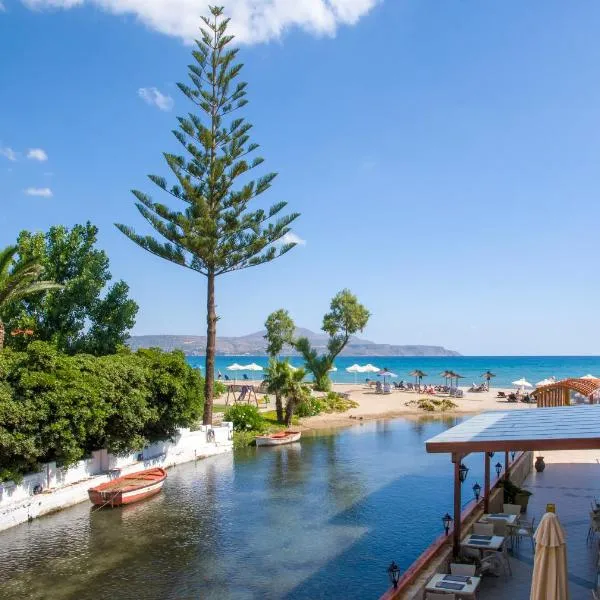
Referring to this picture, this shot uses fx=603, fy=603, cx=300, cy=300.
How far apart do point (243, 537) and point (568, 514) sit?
289 inches

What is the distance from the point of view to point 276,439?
88.3 feet

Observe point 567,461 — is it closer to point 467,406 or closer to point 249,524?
point 249,524

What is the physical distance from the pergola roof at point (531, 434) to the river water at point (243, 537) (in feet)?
12.0

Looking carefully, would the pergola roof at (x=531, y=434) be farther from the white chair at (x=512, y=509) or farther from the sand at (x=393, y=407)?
Result: the sand at (x=393, y=407)

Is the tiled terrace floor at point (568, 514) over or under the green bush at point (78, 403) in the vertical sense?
under

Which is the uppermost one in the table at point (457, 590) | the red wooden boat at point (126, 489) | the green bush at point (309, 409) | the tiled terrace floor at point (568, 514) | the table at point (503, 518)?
the green bush at point (309, 409)

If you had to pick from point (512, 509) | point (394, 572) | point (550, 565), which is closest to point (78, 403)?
point (394, 572)

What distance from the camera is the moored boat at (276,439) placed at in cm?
2681

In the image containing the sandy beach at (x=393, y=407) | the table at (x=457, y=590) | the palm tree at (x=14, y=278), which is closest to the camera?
the table at (x=457, y=590)

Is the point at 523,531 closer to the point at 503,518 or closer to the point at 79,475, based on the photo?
the point at 503,518

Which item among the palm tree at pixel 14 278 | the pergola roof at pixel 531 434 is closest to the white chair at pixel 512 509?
the pergola roof at pixel 531 434

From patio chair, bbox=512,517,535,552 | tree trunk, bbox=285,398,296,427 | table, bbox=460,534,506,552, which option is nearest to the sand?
tree trunk, bbox=285,398,296,427

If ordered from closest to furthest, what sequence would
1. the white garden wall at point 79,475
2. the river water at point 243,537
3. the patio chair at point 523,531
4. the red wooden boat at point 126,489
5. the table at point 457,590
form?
1. the table at point 457,590
2. the river water at point 243,537
3. the patio chair at point 523,531
4. the white garden wall at point 79,475
5. the red wooden boat at point 126,489

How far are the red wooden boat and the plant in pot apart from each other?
31.8ft
